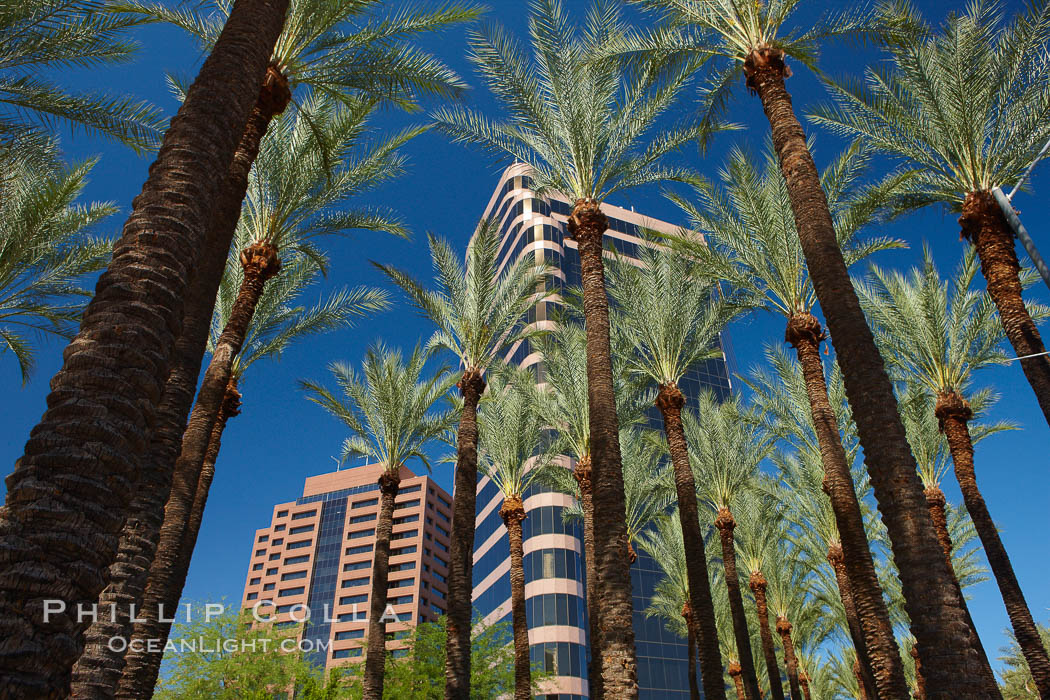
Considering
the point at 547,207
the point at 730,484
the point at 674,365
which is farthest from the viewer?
the point at 547,207

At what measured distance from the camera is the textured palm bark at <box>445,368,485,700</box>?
1483 centimetres

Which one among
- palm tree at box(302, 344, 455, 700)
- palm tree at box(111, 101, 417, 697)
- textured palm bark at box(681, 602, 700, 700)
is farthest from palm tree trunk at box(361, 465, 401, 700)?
textured palm bark at box(681, 602, 700, 700)

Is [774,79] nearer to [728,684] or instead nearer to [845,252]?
[845,252]

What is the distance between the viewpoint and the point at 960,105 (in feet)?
44.6

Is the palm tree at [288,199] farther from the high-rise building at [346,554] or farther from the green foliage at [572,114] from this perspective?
the high-rise building at [346,554]

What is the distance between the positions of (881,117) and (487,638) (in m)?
22.1

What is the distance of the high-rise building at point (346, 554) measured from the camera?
9031cm

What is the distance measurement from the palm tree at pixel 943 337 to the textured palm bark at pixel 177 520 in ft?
54.6

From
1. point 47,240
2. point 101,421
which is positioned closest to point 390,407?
point 47,240

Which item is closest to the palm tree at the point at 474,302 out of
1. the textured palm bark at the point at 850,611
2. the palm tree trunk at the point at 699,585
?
the palm tree trunk at the point at 699,585

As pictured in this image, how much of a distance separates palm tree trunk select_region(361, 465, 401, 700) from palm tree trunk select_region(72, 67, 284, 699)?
10.3 m

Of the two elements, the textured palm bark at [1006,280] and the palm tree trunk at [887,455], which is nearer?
the palm tree trunk at [887,455]

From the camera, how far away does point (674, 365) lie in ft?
62.8

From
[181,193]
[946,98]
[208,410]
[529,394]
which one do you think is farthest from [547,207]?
[181,193]
